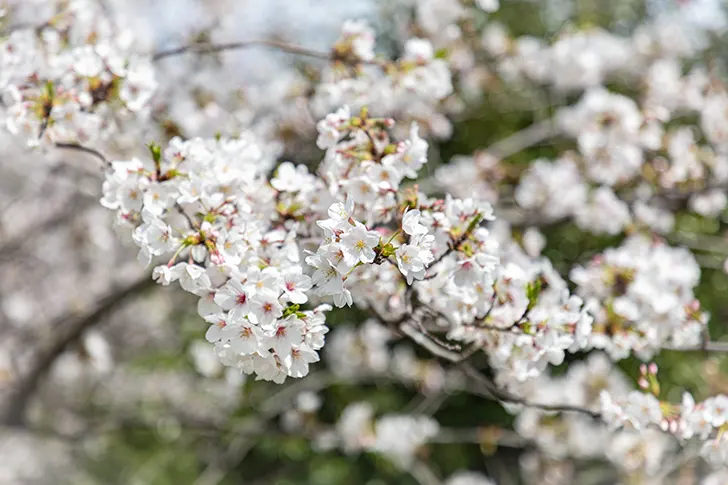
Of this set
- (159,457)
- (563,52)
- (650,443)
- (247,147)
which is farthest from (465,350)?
(159,457)

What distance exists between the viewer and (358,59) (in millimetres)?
1932

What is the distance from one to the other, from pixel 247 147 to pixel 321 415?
3.04 m

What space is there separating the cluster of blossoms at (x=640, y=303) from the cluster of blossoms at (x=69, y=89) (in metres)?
1.35

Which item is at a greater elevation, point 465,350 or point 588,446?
point 465,350

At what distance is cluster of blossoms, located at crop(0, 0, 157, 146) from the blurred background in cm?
58

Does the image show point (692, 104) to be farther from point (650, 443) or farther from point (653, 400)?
point (653, 400)

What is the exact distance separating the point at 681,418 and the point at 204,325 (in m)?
2.74

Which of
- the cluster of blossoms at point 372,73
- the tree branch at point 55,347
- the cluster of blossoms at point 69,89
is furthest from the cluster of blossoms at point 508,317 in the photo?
the tree branch at point 55,347

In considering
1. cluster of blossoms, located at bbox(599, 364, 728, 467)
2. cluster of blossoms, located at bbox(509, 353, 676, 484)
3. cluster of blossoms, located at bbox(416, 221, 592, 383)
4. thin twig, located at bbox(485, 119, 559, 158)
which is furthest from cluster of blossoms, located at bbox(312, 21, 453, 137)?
thin twig, located at bbox(485, 119, 559, 158)

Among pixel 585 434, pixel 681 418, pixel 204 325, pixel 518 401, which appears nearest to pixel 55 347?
pixel 204 325

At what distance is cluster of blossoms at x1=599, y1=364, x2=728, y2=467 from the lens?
5.14ft

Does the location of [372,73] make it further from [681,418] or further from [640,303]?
[681,418]

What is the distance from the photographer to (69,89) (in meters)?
1.65

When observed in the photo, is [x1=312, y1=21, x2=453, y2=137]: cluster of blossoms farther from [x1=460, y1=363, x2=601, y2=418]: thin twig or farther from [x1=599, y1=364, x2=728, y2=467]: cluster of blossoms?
[x1=599, y1=364, x2=728, y2=467]: cluster of blossoms
